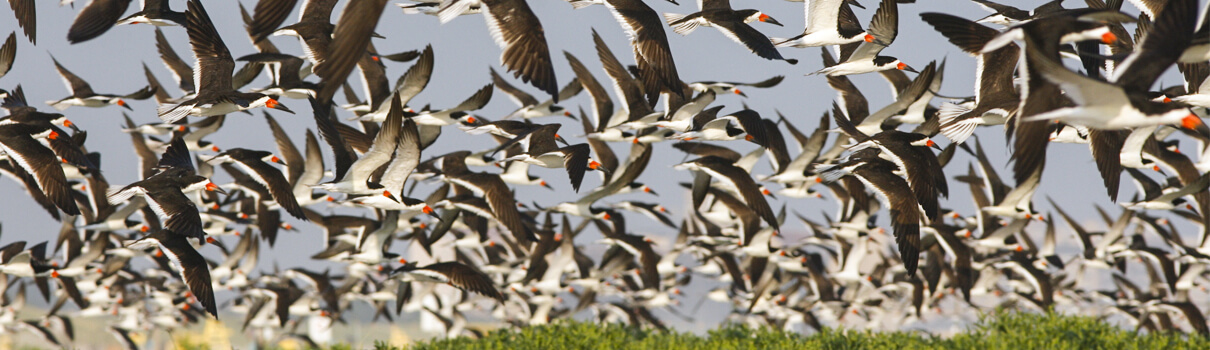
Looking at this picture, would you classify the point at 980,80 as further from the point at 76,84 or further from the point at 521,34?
the point at 76,84

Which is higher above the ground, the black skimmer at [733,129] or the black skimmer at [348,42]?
the black skimmer at [348,42]

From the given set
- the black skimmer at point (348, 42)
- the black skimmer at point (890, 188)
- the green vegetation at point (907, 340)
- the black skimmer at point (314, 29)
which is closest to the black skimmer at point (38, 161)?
the black skimmer at point (314, 29)

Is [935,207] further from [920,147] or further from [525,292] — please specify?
[525,292]

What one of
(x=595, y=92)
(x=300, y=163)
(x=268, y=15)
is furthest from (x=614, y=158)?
(x=268, y=15)

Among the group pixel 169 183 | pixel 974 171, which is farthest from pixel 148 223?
pixel 974 171

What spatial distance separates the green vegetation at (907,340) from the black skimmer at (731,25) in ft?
14.4

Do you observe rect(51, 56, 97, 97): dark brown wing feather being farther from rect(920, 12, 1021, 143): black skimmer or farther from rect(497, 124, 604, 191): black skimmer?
rect(920, 12, 1021, 143): black skimmer

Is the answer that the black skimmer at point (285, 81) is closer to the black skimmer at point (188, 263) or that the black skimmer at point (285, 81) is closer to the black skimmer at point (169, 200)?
the black skimmer at point (169, 200)

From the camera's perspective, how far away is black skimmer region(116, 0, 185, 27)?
412 inches

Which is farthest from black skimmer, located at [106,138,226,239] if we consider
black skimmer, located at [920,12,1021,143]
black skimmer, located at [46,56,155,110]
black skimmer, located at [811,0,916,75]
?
black skimmer, located at [920,12,1021,143]

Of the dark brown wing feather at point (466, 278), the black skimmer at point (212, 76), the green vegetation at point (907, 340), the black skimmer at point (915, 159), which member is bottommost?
the green vegetation at point (907, 340)

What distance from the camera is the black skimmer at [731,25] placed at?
1044cm

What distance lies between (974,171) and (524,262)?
10.2 metres

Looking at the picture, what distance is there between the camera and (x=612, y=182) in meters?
15.6
